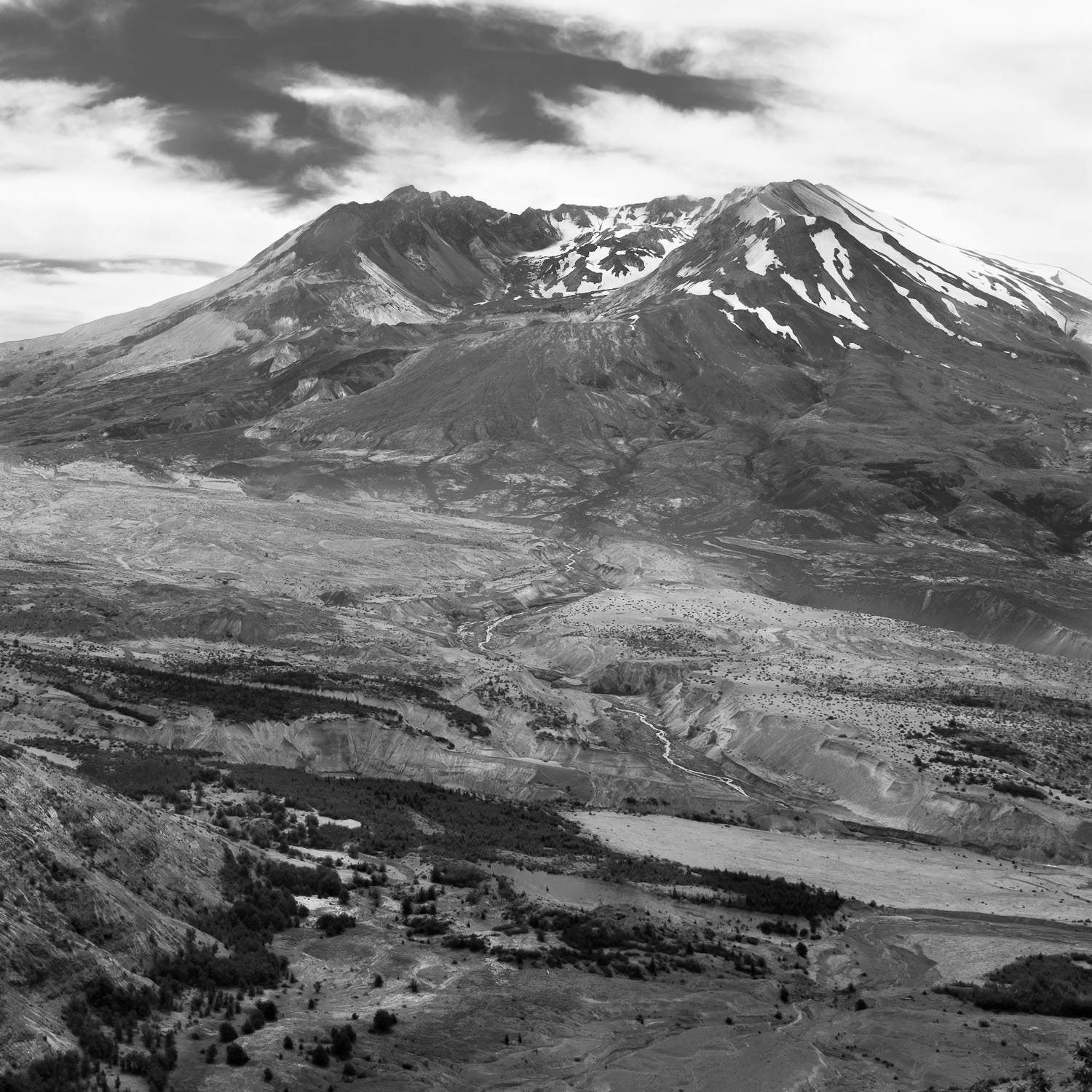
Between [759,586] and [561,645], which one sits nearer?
[561,645]

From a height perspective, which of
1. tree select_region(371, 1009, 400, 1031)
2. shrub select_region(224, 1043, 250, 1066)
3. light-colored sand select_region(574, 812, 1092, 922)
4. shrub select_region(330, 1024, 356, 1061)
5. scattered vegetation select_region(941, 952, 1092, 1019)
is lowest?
light-colored sand select_region(574, 812, 1092, 922)

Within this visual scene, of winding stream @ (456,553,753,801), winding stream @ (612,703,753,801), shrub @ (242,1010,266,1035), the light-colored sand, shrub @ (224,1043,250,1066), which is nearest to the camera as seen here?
shrub @ (224,1043,250,1066)

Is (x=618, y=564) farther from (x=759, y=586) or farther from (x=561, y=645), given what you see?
(x=561, y=645)

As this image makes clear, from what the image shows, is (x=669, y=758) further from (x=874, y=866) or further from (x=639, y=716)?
(x=874, y=866)

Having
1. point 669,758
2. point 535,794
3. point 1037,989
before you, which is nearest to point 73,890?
point 1037,989

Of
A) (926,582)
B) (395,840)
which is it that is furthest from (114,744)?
(926,582)

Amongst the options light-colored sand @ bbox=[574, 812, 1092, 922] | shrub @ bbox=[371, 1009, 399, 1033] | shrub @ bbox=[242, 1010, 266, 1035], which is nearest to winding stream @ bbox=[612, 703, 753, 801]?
light-colored sand @ bbox=[574, 812, 1092, 922]

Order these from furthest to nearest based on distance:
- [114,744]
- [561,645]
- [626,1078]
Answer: [561,645], [114,744], [626,1078]

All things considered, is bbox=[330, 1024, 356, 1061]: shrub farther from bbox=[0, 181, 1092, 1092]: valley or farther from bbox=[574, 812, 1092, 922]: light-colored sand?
bbox=[574, 812, 1092, 922]: light-colored sand
